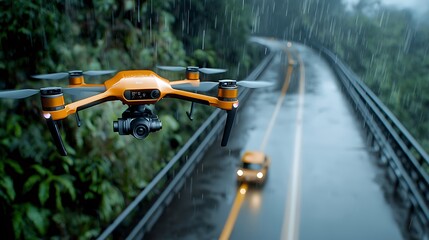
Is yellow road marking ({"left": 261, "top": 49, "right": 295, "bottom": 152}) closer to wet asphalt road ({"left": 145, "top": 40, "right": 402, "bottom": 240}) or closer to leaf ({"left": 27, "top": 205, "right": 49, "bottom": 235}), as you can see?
wet asphalt road ({"left": 145, "top": 40, "right": 402, "bottom": 240})

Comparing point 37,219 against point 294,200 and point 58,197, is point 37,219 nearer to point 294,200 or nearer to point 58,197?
point 58,197

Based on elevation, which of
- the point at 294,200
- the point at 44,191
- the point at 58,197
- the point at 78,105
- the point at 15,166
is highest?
the point at 78,105

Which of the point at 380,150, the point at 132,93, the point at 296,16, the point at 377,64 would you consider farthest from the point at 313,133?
the point at 296,16

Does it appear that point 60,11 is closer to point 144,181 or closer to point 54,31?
point 54,31

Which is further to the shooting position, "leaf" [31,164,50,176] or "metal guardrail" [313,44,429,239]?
"metal guardrail" [313,44,429,239]

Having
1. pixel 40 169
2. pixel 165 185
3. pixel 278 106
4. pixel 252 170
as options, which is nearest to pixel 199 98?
pixel 40 169

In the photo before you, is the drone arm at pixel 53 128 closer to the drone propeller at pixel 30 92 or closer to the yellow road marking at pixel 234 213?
the drone propeller at pixel 30 92

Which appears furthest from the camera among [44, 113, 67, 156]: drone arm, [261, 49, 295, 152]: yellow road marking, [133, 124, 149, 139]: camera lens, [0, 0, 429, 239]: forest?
[261, 49, 295, 152]: yellow road marking

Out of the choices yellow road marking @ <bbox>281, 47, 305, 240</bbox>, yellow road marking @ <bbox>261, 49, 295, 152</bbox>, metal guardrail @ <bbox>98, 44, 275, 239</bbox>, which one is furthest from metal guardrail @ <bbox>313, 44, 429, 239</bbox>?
metal guardrail @ <bbox>98, 44, 275, 239</bbox>
